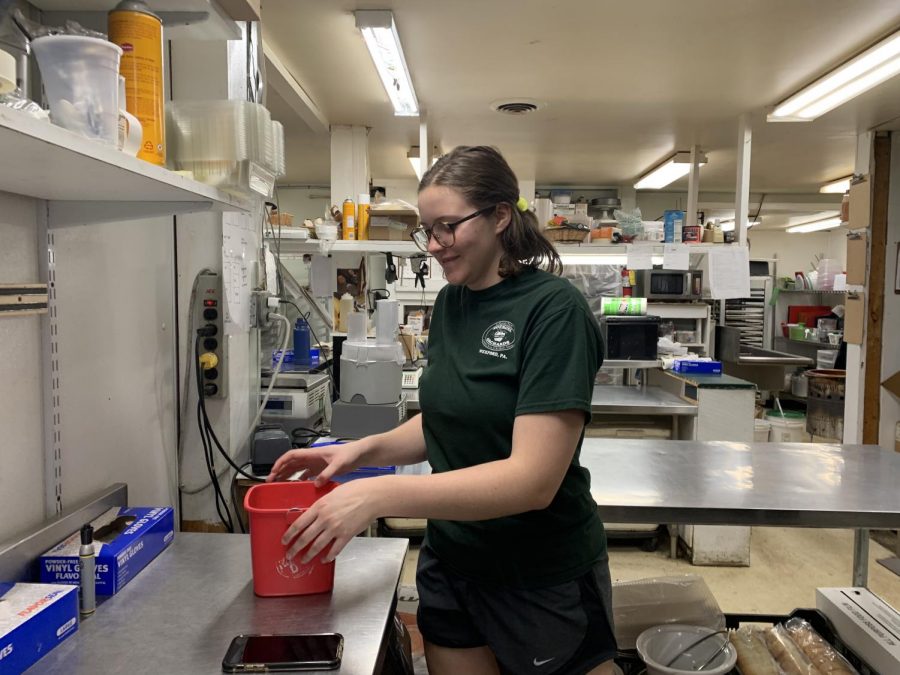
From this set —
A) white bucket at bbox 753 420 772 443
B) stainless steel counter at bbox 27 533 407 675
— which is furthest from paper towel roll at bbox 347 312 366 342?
white bucket at bbox 753 420 772 443

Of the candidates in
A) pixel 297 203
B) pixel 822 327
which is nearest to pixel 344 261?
pixel 297 203

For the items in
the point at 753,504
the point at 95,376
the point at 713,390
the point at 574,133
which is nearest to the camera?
the point at 95,376

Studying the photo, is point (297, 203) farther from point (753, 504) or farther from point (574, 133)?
point (753, 504)

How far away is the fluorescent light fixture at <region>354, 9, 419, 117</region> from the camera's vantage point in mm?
2666

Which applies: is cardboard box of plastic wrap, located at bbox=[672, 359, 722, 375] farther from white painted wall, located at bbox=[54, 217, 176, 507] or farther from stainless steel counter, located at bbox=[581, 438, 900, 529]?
white painted wall, located at bbox=[54, 217, 176, 507]

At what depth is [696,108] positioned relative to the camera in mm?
3977

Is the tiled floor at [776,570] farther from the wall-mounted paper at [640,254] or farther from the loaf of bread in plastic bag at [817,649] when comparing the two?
the wall-mounted paper at [640,254]

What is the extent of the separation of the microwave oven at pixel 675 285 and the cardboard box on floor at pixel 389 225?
2.92 m

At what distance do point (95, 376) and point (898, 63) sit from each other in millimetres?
3627

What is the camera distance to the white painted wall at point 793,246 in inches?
387

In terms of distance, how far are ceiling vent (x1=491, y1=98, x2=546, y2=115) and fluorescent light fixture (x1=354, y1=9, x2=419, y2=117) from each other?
0.58 metres

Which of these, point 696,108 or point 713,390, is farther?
point 696,108

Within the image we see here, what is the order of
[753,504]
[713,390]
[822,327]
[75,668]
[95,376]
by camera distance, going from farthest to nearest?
[822,327], [713,390], [753,504], [95,376], [75,668]

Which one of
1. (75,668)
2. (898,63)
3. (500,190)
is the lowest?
(75,668)
